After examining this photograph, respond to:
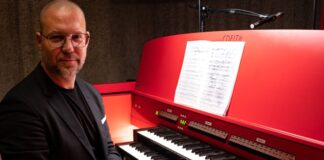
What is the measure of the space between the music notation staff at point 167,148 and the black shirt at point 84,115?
0.51 metres

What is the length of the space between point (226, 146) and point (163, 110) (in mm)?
728

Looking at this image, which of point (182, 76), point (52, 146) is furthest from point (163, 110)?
point (52, 146)

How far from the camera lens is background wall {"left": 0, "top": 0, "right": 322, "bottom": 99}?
4.09 metres

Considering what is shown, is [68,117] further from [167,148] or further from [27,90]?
[167,148]

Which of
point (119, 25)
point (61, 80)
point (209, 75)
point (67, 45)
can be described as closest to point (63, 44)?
point (67, 45)

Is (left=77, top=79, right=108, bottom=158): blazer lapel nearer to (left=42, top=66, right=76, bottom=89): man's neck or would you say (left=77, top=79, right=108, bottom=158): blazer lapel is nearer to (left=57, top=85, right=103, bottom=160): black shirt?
(left=57, top=85, right=103, bottom=160): black shirt

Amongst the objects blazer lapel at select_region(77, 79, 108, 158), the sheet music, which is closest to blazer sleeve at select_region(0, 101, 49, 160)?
blazer lapel at select_region(77, 79, 108, 158)

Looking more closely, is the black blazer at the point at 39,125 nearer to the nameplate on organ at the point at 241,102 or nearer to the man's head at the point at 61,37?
the man's head at the point at 61,37

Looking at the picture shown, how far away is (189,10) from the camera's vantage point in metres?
4.82

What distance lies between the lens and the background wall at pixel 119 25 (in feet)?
13.4

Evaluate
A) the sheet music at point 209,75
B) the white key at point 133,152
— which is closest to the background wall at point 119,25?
the sheet music at point 209,75

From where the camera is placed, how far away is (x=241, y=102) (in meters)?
1.94

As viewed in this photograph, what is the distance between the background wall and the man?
2.89 meters

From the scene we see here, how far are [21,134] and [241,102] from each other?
119 cm
